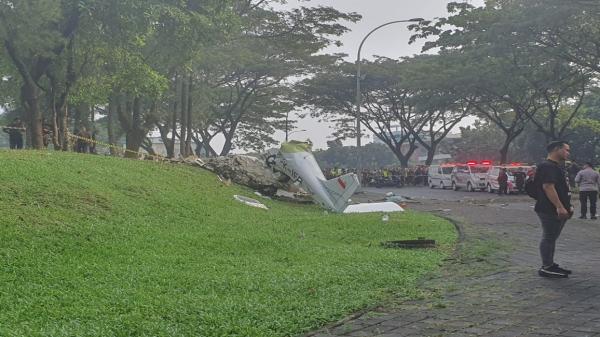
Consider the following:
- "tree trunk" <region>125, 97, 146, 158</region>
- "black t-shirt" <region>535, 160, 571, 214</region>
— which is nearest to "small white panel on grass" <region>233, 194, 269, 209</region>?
"tree trunk" <region>125, 97, 146, 158</region>

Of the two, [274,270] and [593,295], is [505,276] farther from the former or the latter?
[274,270]

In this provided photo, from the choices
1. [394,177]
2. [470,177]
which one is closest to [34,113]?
[470,177]

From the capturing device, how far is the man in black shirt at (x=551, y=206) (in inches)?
299

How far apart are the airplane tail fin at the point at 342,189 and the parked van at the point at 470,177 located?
1883cm

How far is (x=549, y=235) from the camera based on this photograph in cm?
774

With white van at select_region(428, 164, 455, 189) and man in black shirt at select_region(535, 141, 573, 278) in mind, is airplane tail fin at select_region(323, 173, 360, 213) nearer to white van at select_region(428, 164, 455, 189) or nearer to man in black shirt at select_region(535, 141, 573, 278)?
man in black shirt at select_region(535, 141, 573, 278)

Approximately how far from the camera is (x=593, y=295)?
257 inches

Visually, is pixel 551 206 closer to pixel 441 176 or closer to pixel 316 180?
pixel 316 180

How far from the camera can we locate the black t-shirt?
7.68m

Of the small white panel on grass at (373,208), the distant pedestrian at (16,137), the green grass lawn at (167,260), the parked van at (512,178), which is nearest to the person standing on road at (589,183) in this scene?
the small white panel on grass at (373,208)

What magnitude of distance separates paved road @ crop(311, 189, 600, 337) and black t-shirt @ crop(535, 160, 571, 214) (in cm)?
83

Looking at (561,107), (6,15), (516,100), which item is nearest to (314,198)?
(6,15)

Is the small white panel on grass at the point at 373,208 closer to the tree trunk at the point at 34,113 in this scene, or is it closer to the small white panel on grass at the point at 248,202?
the small white panel on grass at the point at 248,202

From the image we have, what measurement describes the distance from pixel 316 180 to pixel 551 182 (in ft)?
41.2
